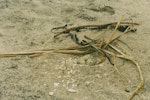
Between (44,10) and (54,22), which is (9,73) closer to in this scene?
(54,22)

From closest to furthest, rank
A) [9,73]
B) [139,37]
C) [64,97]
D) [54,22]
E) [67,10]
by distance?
[64,97], [9,73], [139,37], [54,22], [67,10]

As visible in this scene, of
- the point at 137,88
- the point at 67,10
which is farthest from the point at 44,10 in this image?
the point at 137,88

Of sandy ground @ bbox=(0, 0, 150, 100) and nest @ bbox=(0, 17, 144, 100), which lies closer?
sandy ground @ bbox=(0, 0, 150, 100)

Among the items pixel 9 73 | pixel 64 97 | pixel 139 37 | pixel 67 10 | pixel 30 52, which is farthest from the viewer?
pixel 67 10

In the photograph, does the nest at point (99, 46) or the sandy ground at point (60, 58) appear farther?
the nest at point (99, 46)

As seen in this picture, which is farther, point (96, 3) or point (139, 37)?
point (96, 3)

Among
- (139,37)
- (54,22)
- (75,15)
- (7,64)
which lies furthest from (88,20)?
(7,64)
